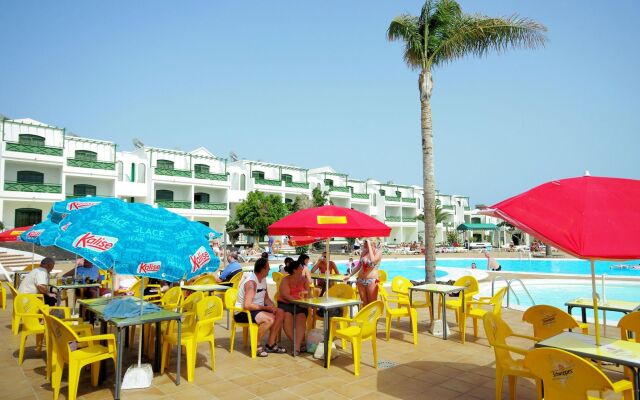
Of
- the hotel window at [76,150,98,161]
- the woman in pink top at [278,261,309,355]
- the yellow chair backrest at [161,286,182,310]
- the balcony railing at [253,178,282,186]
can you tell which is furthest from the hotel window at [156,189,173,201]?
the woman in pink top at [278,261,309,355]

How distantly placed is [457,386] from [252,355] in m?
2.73

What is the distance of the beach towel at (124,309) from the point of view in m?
4.78

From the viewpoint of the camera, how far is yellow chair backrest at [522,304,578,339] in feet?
15.8

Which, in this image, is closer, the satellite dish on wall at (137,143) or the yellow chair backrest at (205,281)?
the yellow chair backrest at (205,281)

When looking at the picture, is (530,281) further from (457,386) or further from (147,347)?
(147,347)

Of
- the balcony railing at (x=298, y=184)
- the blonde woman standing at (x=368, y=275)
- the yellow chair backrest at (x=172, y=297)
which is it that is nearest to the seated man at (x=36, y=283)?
the yellow chair backrest at (x=172, y=297)

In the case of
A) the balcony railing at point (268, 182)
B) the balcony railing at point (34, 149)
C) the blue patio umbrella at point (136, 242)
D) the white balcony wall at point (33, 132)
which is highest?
the white balcony wall at point (33, 132)

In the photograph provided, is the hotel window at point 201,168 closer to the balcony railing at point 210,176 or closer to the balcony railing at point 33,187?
the balcony railing at point 210,176

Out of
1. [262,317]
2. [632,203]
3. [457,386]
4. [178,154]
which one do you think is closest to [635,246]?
[632,203]

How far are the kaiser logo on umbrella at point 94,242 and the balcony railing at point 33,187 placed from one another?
26.3 meters

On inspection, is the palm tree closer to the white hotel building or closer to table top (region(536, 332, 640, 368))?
table top (region(536, 332, 640, 368))

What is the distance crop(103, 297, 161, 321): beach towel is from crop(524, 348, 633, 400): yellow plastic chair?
414 centimetres

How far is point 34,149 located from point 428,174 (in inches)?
1015

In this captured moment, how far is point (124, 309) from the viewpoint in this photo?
4926 mm
